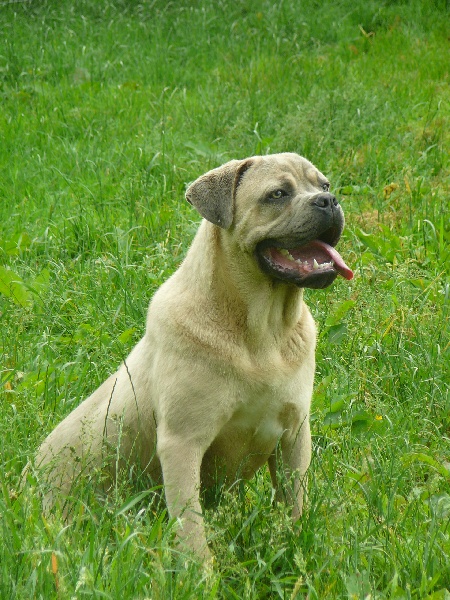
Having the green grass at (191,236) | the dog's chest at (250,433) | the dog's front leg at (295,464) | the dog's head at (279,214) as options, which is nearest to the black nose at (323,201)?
the dog's head at (279,214)

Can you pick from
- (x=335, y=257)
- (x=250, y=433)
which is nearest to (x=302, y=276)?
(x=335, y=257)

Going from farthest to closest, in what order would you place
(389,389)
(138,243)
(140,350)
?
(138,243)
(389,389)
(140,350)

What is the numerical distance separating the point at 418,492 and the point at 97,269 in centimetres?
269

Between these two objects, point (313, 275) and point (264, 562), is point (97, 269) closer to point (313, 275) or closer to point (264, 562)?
point (313, 275)

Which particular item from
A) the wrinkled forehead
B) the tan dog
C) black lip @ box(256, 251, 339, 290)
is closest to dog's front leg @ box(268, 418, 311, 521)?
the tan dog

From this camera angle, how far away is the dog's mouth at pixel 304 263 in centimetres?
374

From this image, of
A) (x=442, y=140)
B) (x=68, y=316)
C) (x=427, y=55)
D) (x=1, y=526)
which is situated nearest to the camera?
(x=1, y=526)

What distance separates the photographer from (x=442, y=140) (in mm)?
7570

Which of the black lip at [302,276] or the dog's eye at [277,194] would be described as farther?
the dog's eye at [277,194]

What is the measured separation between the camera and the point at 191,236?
20.1ft

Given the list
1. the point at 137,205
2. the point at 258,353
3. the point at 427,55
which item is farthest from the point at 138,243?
the point at 427,55

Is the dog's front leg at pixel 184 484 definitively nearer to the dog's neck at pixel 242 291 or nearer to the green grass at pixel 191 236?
the green grass at pixel 191 236

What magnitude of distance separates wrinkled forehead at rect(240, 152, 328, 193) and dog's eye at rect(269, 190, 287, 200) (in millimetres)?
41

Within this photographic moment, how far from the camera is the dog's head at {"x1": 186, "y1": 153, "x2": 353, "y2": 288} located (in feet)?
12.3
